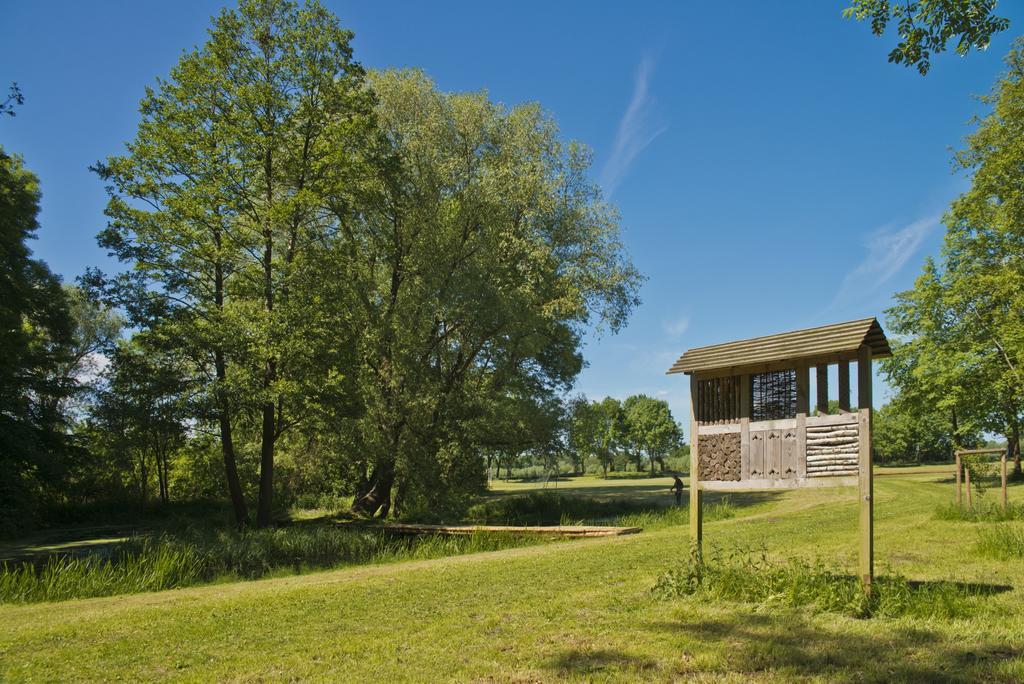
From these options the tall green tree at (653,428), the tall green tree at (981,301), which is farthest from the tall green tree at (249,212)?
the tall green tree at (653,428)

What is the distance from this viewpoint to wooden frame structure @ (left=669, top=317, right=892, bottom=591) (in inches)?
288

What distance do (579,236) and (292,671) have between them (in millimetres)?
20485

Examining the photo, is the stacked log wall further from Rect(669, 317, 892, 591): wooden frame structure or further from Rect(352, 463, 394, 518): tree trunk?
Rect(352, 463, 394, 518): tree trunk

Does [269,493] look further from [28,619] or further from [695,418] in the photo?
[695,418]

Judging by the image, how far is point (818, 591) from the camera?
22.5 ft

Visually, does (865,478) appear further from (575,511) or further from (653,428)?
(653,428)

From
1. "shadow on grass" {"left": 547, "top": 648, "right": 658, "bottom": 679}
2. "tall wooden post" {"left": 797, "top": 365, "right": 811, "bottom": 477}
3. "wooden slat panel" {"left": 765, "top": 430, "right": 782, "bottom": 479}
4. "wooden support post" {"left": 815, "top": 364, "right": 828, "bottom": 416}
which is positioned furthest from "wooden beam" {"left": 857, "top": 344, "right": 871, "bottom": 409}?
"shadow on grass" {"left": 547, "top": 648, "right": 658, "bottom": 679}

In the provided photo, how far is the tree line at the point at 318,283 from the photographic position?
18656 millimetres

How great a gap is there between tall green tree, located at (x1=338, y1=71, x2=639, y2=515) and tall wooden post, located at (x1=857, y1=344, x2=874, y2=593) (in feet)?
47.8

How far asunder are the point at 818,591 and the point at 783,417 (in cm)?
198

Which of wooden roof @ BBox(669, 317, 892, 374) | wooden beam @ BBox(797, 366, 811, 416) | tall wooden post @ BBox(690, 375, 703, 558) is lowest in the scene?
tall wooden post @ BBox(690, 375, 703, 558)

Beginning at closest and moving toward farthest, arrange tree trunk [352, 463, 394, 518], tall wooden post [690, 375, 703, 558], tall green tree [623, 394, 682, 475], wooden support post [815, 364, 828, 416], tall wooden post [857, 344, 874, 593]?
tall wooden post [857, 344, 874, 593]
wooden support post [815, 364, 828, 416]
tall wooden post [690, 375, 703, 558]
tree trunk [352, 463, 394, 518]
tall green tree [623, 394, 682, 475]

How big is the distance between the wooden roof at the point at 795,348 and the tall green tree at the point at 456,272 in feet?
42.7

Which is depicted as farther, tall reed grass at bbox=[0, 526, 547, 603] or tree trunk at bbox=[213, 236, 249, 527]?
tree trunk at bbox=[213, 236, 249, 527]
